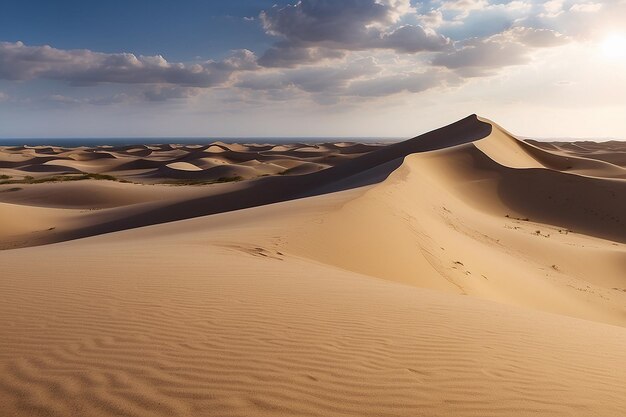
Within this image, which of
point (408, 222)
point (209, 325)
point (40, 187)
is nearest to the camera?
point (209, 325)

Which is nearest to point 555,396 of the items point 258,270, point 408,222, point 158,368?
point 158,368

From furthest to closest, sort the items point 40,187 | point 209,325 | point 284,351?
point 40,187 < point 209,325 < point 284,351

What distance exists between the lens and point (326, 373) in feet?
11.7

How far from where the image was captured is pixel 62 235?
19281 mm

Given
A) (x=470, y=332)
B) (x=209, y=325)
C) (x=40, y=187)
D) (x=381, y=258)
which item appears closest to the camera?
(x=209, y=325)

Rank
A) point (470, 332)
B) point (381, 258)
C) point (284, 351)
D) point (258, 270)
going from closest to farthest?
point (284, 351) → point (470, 332) → point (258, 270) → point (381, 258)

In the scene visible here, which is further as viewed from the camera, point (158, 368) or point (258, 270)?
point (258, 270)

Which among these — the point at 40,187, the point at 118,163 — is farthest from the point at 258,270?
the point at 118,163

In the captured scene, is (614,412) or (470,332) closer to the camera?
(614,412)

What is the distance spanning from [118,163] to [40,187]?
37.9 meters

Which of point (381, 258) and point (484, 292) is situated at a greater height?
point (381, 258)

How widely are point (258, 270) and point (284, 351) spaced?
3407 millimetres

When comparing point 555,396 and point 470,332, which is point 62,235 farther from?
point 555,396

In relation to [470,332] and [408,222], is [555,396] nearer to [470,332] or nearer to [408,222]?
[470,332]
